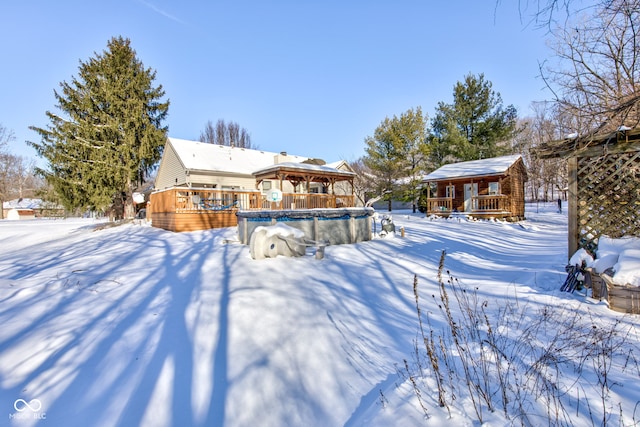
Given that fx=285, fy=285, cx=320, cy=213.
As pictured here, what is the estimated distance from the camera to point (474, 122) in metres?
24.4

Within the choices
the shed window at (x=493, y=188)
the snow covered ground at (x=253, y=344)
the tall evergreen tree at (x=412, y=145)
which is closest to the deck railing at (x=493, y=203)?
the shed window at (x=493, y=188)

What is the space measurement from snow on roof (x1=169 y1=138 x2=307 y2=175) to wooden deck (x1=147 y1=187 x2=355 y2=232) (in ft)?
14.7

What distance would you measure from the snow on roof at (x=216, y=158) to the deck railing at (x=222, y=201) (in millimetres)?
4525

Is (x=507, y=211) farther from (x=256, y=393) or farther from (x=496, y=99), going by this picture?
(x=256, y=393)

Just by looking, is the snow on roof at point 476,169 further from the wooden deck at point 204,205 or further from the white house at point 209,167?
the wooden deck at point 204,205

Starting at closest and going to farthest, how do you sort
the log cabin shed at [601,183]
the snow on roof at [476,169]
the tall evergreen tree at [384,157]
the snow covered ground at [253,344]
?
the snow covered ground at [253,344]
the log cabin shed at [601,183]
the snow on roof at [476,169]
the tall evergreen tree at [384,157]

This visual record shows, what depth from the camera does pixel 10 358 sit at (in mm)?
3086

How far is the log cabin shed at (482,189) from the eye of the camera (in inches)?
703

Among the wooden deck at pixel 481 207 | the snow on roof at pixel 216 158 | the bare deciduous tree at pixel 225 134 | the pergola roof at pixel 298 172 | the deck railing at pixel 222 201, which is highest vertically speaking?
the bare deciduous tree at pixel 225 134

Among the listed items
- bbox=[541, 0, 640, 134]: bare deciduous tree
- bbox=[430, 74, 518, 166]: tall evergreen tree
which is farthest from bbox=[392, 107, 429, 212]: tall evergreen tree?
bbox=[541, 0, 640, 134]: bare deciduous tree

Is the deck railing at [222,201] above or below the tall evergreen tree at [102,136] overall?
below

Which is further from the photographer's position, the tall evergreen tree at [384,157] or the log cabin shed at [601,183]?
the tall evergreen tree at [384,157]

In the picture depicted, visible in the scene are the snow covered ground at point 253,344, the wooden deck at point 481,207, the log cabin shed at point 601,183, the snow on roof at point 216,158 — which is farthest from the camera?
the snow on roof at point 216,158

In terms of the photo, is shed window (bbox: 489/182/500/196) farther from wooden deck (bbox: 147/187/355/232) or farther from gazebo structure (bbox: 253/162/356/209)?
wooden deck (bbox: 147/187/355/232)
